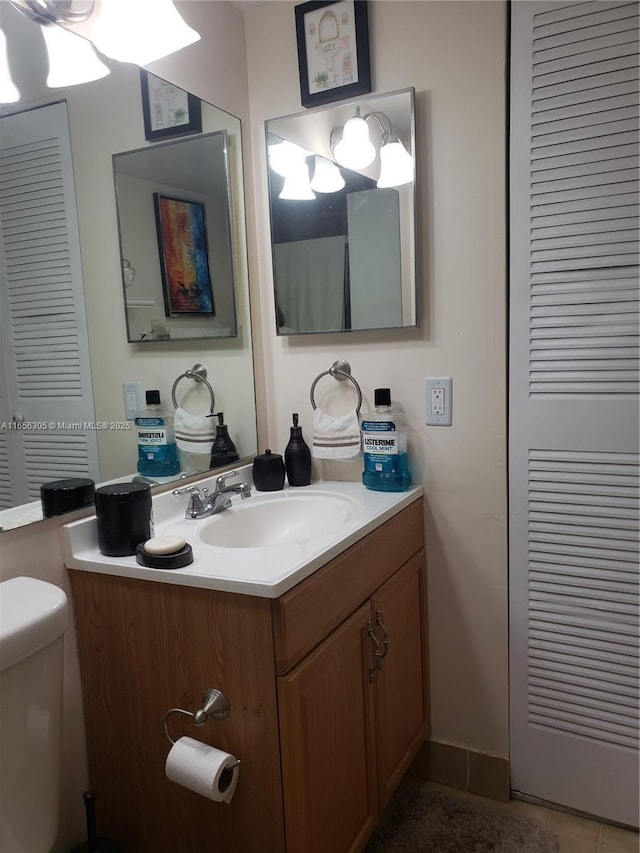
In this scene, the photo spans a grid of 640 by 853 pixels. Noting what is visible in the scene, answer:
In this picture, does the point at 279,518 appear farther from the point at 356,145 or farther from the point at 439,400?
the point at 356,145

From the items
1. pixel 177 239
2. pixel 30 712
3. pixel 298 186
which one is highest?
pixel 298 186

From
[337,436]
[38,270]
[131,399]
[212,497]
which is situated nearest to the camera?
[38,270]

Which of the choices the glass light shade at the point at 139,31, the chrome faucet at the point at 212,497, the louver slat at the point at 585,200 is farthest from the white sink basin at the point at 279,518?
the glass light shade at the point at 139,31

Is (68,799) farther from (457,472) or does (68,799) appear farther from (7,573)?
(457,472)

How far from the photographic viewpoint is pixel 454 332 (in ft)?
5.31

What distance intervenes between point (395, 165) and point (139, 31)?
0.68 m

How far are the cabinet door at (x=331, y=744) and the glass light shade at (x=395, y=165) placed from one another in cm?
110

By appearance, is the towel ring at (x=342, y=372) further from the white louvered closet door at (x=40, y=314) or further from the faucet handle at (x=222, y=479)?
the white louvered closet door at (x=40, y=314)

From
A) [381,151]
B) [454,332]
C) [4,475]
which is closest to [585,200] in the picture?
[454,332]

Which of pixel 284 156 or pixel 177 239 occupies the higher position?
pixel 284 156

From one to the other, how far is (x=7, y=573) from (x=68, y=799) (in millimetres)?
524

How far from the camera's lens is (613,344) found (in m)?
1.46

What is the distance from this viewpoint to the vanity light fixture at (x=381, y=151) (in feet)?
5.25

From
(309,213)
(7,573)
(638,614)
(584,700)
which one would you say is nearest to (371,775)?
(584,700)
